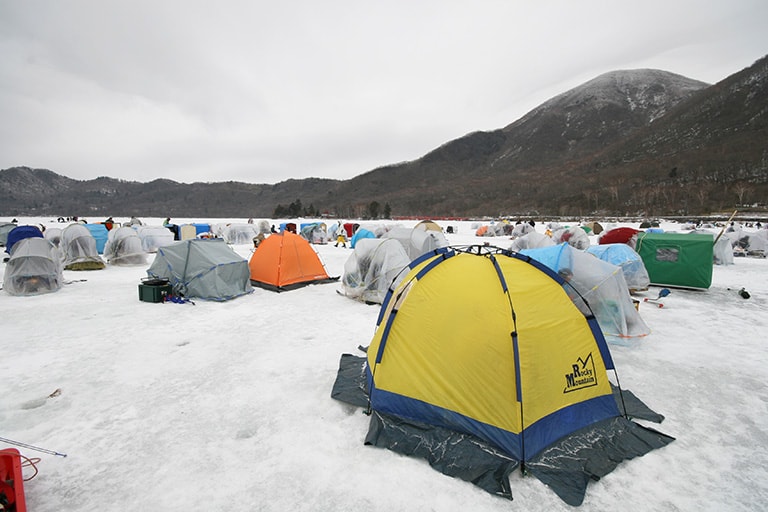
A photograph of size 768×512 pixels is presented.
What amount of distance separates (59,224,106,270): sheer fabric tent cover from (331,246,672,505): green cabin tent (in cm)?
1689

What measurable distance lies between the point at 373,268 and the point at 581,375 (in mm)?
6796

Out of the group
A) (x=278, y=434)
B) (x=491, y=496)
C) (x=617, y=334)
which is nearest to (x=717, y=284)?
(x=617, y=334)

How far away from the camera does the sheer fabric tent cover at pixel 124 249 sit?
55.1 ft

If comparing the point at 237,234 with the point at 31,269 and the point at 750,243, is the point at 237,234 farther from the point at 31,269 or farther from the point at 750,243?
the point at 750,243

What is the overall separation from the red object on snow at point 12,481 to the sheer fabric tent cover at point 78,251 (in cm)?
1609

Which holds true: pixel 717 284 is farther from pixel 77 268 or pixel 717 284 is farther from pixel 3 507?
pixel 77 268

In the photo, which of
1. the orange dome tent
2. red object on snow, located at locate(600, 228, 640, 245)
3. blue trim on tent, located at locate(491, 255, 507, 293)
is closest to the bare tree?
red object on snow, located at locate(600, 228, 640, 245)

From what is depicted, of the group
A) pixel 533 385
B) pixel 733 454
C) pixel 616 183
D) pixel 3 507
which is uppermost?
pixel 616 183

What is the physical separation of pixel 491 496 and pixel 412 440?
0.96 m

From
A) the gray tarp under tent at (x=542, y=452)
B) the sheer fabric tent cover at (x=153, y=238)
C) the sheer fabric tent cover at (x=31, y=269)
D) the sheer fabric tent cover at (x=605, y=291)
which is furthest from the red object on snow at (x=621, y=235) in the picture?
the sheer fabric tent cover at (x=153, y=238)

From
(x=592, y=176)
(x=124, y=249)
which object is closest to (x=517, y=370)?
(x=124, y=249)

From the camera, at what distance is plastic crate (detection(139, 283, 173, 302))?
32.6ft

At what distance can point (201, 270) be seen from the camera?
10312 millimetres

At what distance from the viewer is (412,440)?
3.83 meters
